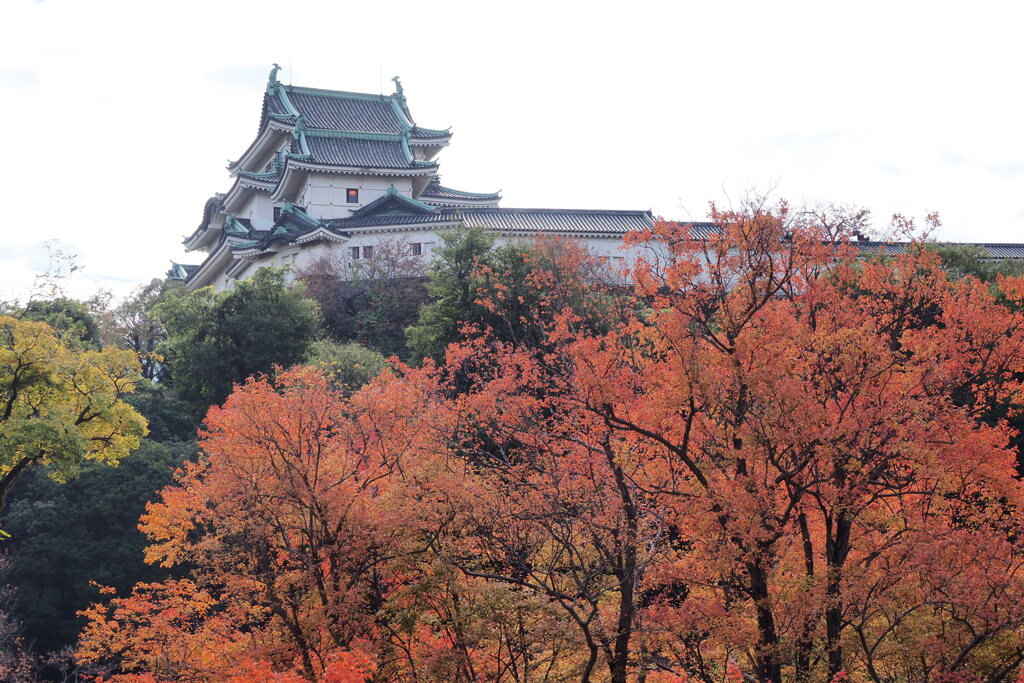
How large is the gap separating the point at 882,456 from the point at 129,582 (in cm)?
2396

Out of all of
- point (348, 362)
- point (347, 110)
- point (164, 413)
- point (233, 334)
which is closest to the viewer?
point (348, 362)

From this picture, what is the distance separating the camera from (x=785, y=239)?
56.0 ft

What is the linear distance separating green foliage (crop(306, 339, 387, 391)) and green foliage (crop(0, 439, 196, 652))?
217 inches

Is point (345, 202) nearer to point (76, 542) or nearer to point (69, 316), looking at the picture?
point (69, 316)

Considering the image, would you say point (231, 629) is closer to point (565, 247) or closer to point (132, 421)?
point (132, 421)

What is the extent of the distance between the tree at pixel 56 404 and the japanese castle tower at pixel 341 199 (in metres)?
17.2

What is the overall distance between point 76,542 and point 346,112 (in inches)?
1131

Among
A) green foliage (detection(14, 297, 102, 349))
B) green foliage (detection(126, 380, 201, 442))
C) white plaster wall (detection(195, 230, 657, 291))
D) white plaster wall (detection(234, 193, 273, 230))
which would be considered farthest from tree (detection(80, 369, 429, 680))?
white plaster wall (detection(234, 193, 273, 230))

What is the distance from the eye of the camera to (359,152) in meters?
49.2

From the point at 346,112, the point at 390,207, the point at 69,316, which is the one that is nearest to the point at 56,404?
the point at 69,316

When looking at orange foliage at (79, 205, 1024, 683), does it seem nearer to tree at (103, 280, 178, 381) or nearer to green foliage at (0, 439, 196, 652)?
green foliage at (0, 439, 196, 652)

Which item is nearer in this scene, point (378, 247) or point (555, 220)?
point (378, 247)

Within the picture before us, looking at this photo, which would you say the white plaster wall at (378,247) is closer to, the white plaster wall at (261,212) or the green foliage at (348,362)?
the green foliage at (348,362)

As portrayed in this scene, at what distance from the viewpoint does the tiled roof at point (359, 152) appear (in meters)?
48.2
